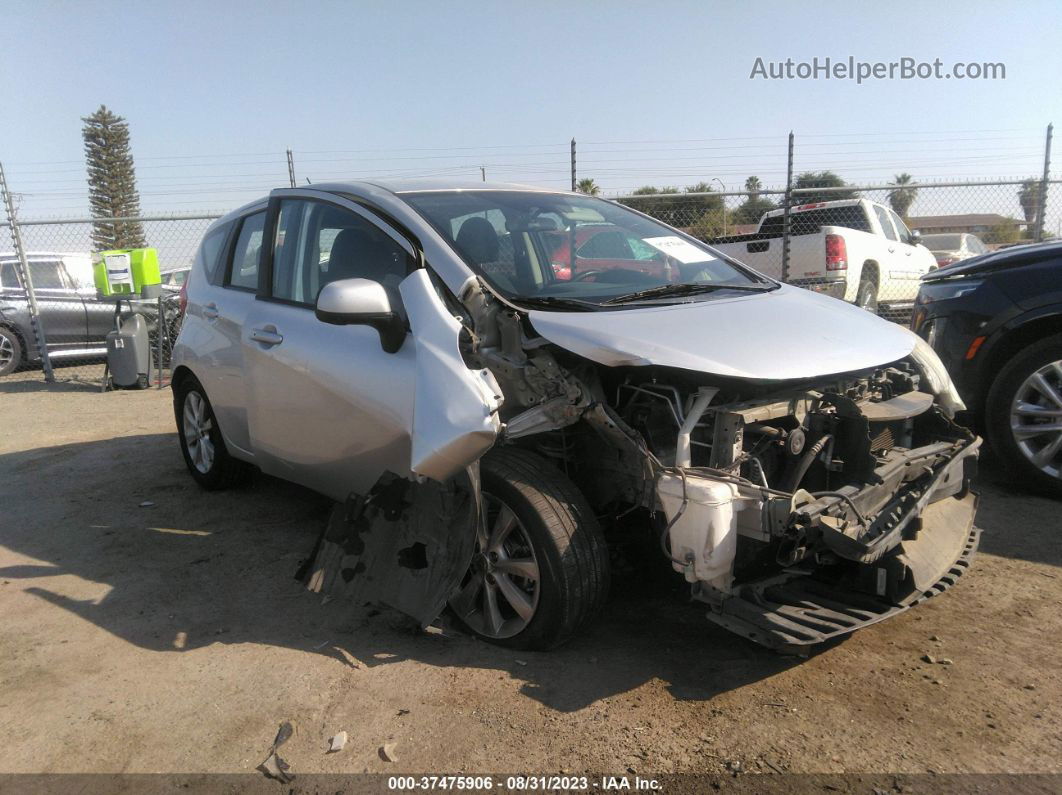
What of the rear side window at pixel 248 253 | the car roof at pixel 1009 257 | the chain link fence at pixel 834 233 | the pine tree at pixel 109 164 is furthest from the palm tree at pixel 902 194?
the pine tree at pixel 109 164

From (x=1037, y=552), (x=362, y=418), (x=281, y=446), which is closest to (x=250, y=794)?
(x=362, y=418)

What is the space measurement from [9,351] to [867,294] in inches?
485

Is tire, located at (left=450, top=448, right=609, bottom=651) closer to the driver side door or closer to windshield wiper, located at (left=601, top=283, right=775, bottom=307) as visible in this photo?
the driver side door

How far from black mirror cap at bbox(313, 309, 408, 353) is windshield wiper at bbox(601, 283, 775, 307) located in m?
0.83

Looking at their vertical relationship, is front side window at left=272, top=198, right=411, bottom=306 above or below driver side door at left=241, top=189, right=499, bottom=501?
above

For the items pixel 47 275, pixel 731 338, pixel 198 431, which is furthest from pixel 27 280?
pixel 731 338

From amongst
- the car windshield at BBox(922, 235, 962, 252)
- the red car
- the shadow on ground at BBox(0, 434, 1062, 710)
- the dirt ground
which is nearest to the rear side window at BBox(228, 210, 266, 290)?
the shadow on ground at BBox(0, 434, 1062, 710)

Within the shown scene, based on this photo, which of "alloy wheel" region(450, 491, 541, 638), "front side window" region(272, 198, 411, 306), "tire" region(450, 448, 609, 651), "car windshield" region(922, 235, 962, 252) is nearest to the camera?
"tire" region(450, 448, 609, 651)

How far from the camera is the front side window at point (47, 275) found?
36.8 feet

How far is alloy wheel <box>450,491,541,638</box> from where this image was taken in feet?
9.82

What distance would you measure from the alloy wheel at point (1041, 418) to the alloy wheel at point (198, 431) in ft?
15.7

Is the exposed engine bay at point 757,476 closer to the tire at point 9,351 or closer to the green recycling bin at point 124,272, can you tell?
the green recycling bin at point 124,272

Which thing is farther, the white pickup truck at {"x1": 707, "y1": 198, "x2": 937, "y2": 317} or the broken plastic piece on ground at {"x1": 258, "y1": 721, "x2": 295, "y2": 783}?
the white pickup truck at {"x1": 707, "y1": 198, "x2": 937, "y2": 317}

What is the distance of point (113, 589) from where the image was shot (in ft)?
12.5
